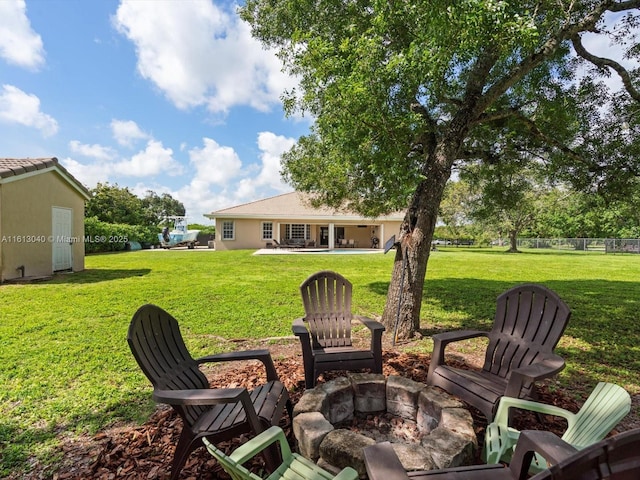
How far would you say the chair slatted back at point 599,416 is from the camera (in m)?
1.67

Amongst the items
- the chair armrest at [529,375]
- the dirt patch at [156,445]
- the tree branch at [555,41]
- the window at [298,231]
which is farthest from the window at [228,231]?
the chair armrest at [529,375]

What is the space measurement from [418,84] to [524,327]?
2854 millimetres

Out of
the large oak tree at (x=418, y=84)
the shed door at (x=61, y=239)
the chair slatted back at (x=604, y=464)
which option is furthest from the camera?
the shed door at (x=61, y=239)

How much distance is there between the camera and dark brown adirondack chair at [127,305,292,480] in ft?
6.27

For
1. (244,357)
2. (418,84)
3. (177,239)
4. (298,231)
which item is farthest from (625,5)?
(177,239)

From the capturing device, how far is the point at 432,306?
7156 millimetres

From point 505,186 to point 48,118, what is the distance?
15606 millimetres

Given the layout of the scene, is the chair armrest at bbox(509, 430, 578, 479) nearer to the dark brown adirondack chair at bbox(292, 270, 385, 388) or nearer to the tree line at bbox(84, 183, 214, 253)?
the dark brown adirondack chair at bbox(292, 270, 385, 388)

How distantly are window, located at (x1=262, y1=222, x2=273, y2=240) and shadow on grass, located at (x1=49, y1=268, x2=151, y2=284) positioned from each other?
12.7m

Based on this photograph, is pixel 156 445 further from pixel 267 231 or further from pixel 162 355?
pixel 267 231

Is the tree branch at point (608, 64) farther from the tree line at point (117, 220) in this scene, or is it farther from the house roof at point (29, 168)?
the tree line at point (117, 220)

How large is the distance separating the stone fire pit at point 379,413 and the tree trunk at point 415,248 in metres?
2.13

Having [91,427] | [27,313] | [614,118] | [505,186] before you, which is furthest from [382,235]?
[91,427]

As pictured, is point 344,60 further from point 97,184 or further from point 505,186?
point 97,184
